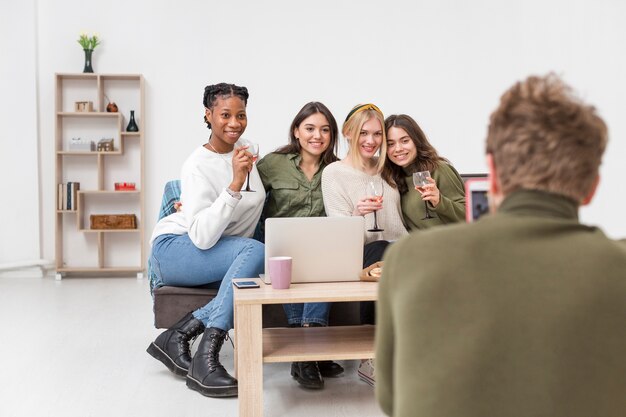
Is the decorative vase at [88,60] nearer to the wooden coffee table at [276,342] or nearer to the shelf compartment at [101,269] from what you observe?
the shelf compartment at [101,269]

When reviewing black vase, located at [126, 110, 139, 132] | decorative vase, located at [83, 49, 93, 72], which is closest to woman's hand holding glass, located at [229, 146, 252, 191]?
black vase, located at [126, 110, 139, 132]

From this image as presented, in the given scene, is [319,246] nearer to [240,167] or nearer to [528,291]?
[240,167]

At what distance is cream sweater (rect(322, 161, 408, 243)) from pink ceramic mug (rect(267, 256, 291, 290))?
29.7 inches

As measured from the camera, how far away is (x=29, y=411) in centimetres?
251

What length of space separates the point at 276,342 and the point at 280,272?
31cm

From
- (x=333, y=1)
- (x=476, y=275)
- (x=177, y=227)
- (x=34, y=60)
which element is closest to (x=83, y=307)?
(x=177, y=227)

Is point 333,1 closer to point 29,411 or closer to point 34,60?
point 34,60

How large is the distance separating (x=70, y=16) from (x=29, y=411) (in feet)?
14.3

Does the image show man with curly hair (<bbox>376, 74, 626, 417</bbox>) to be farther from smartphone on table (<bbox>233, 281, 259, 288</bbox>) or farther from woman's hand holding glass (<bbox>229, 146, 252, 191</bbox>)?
woman's hand holding glass (<bbox>229, 146, 252, 191</bbox>)

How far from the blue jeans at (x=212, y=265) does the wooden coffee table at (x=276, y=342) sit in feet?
0.83

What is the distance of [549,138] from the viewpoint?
855mm

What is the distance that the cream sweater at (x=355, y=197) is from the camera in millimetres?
3070

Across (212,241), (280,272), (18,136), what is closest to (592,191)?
(280,272)

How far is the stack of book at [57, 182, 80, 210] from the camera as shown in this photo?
5980 millimetres
